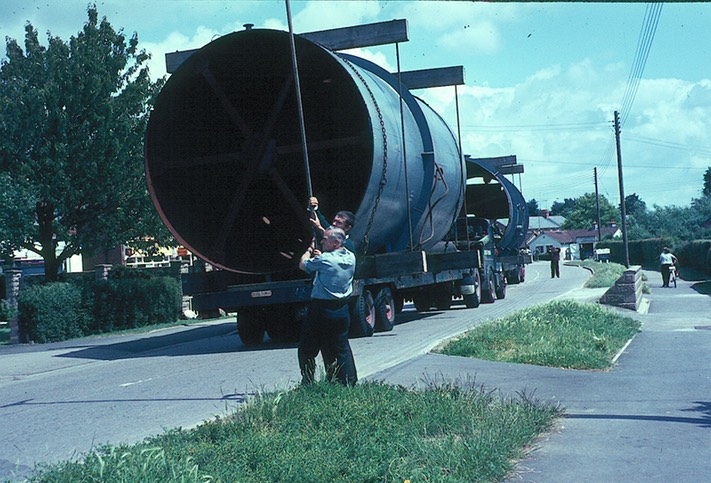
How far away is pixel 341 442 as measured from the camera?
18.1 ft

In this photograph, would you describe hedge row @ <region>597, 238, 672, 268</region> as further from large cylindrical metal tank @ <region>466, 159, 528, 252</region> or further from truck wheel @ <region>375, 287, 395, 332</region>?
truck wheel @ <region>375, 287, 395, 332</region>

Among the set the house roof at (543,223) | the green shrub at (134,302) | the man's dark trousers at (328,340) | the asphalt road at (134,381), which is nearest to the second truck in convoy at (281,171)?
the asphalt road at (134,381)

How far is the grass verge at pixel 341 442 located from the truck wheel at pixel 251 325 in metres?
7.70

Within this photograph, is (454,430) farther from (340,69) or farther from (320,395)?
(340,69)

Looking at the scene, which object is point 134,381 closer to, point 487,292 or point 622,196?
point 487,292

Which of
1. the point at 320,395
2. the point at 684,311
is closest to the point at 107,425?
the point at 320,395

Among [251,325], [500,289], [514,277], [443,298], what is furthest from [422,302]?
[514,277]

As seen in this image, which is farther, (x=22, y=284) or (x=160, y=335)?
(x=22, y=284)

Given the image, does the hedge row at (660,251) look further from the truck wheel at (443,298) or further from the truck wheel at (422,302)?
the truck wheel at (422,302)

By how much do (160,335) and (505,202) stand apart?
14.3 m

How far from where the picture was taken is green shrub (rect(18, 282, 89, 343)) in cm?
1942

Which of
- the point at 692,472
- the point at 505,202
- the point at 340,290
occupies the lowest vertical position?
the point at 692,472

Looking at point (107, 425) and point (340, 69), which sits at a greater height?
point (340, 69)

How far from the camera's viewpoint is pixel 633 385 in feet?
28.2
